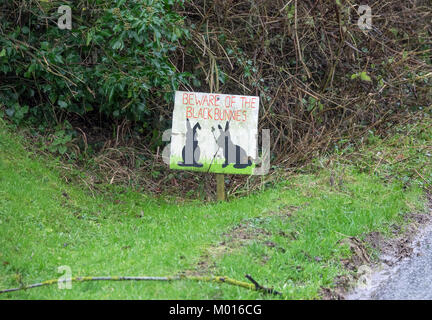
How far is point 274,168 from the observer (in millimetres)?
8180

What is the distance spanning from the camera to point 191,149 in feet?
23.7

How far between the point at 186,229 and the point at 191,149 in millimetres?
1424

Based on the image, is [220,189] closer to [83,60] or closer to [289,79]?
[83,60]

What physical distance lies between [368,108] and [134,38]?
179 inches

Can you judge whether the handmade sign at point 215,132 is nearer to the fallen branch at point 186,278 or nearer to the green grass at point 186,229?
the green grass at point 186,229

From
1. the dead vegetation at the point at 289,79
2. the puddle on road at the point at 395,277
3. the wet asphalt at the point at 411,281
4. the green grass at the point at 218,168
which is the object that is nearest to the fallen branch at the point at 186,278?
the puddle on road at the point at 395,277

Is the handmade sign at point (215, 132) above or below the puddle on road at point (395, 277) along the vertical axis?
above

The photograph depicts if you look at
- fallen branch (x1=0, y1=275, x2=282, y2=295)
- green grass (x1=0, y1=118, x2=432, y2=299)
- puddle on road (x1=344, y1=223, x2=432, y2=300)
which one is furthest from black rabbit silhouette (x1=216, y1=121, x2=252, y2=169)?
fallen branch (x1=0, y1=275, x2=282, y2=295)

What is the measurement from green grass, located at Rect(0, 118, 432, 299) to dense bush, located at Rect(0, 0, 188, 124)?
0.81 meters

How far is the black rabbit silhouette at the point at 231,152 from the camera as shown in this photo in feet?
23.6

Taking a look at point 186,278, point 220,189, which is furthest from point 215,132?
point 186,278

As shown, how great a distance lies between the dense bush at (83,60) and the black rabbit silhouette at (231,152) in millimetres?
951

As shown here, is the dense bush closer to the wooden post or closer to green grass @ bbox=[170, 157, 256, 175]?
green grass @ bbox=[170, 157, 256, 175]
